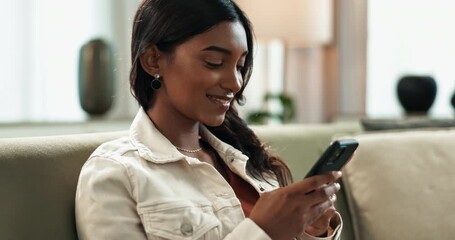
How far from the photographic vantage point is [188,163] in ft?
5.00

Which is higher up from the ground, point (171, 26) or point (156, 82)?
point (171, 26)

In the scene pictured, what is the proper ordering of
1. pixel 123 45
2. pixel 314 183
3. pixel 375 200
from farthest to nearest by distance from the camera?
1. pixel 123 45
2. pixel 375 200
3. pixel 314 183

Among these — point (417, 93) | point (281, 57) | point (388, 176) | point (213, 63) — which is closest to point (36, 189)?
point (213, 63)

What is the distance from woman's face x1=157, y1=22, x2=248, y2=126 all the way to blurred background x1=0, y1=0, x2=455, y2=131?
3.73 feet

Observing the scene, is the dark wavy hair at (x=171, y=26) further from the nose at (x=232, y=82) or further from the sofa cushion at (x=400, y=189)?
the sofa cushion at (x=400, y=189)

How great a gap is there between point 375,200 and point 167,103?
69 cm

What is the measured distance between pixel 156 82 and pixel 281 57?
8.20 ft

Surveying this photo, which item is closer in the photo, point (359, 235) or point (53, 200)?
point (53, 200)

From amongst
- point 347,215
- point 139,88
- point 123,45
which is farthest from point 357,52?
point 139,88

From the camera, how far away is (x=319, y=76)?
4.02 m

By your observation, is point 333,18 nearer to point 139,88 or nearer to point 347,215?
point 347,215

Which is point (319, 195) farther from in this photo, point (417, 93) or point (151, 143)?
point (417, 93)

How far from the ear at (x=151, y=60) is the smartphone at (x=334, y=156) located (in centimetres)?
37

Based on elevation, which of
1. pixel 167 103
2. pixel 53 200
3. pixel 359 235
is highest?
pixel 167 103
